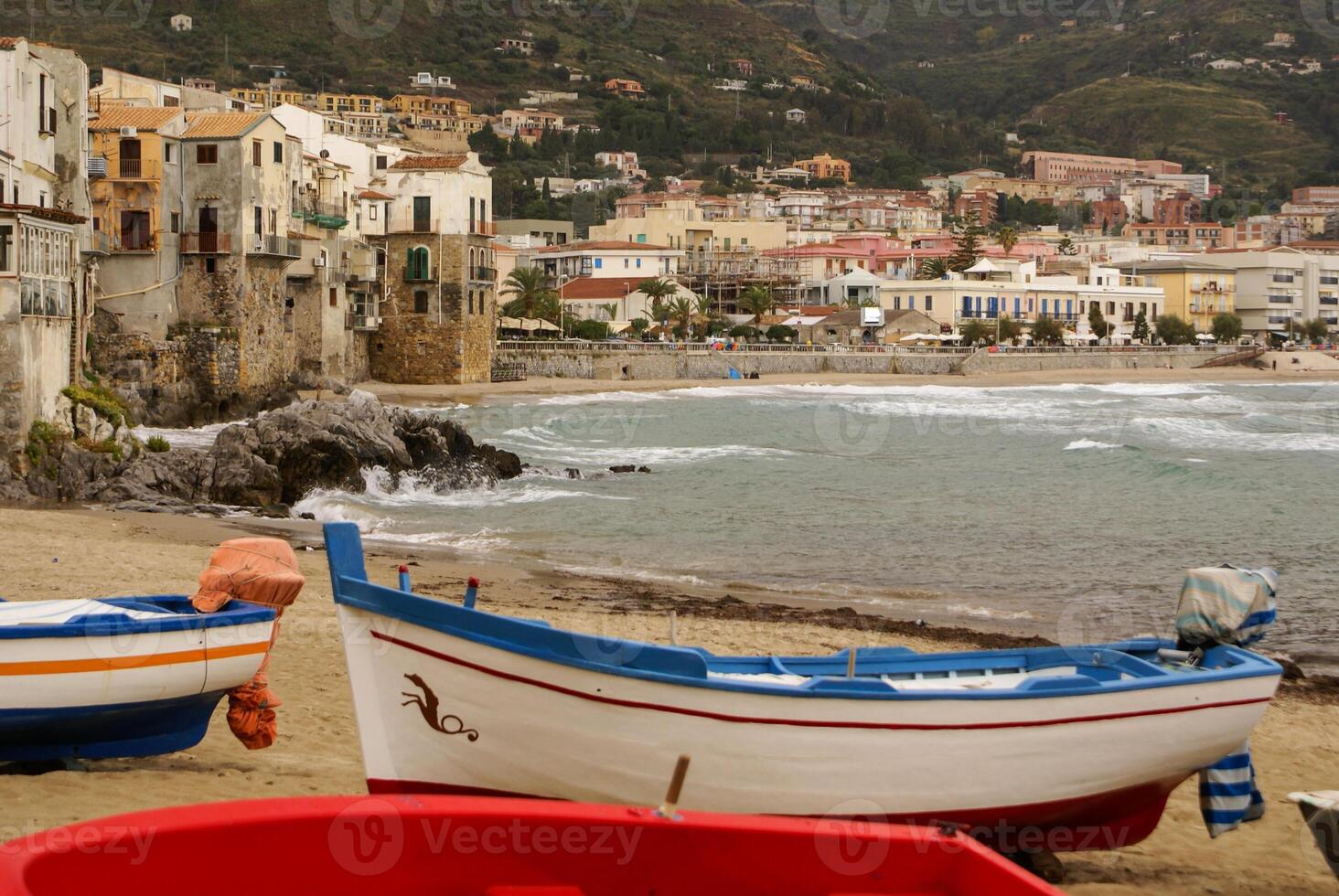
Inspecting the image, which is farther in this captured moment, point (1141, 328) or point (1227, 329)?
point (1227, 329)

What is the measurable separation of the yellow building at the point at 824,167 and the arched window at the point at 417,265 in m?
140

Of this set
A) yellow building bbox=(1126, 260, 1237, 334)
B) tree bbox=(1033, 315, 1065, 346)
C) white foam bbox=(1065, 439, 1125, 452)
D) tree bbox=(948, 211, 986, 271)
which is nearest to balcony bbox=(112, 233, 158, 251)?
white foam bbox=(1065, 439, 1125, 452)

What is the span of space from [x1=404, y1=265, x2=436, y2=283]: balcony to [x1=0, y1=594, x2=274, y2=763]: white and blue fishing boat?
4662 cm

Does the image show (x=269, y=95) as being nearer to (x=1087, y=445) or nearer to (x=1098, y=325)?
(x=1098, y=325)

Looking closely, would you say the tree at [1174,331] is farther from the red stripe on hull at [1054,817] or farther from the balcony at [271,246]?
the red stripe on hull at [1054,817]

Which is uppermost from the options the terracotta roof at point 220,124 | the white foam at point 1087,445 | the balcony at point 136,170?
the terracotta roof at point 220,124

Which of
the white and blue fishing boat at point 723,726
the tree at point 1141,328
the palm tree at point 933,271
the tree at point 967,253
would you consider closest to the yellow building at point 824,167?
the tree at point 967,253

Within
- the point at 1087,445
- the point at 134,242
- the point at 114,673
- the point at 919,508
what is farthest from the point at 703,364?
the point at 114,673

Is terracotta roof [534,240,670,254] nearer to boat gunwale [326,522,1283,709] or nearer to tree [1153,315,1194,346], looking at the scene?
tree [1153,315,1194,346]

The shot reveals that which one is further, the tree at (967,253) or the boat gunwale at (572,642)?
the tree at (967,253)

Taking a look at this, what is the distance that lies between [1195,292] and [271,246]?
86385 mm

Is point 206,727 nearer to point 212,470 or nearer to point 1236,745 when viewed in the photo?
point 1236,745

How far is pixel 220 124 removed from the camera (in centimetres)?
4288

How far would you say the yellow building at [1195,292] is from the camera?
372 feet
